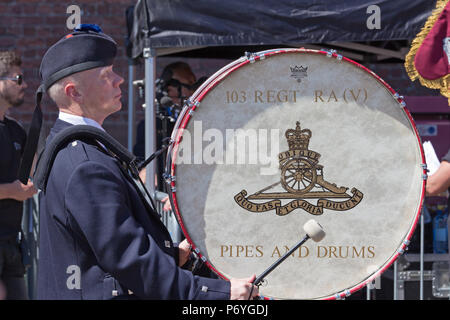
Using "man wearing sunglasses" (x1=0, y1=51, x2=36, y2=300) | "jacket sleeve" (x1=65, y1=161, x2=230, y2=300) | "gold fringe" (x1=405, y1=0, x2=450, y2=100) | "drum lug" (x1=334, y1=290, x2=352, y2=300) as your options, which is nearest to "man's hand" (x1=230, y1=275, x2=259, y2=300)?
"jacket sleeve" (x1=65, y1=161, x2=230, y2=300)

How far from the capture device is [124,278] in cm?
204

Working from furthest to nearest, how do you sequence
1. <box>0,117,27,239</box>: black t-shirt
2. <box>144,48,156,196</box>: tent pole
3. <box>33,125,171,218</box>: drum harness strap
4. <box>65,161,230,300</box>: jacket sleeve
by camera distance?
<box>0,117,27,239</box>: black t-shirt
<box>144,48,156,196</box>: tent pole
<box>33,125,171,218</box>: drum harness strap
<box>65,161,230,300</box>: jacket sleeve

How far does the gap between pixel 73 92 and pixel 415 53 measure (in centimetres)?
212

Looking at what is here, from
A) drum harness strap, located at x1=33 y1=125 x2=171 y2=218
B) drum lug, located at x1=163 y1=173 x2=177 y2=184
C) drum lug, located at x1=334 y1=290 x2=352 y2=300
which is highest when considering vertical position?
drum lug, located at x1=163 y1=173 x2=177 y2=184

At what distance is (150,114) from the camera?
4.22 meters

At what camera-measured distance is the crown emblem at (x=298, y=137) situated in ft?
9.70

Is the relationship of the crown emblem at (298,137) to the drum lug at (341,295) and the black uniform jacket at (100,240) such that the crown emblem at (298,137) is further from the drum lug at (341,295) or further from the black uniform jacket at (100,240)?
the black uniform jacket at (100,240)

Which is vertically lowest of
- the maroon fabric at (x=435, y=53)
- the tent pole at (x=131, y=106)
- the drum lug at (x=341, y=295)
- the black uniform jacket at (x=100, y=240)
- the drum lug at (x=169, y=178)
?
the drum lug at (x=341, y=295)

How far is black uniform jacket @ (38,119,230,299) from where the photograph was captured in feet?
6.58

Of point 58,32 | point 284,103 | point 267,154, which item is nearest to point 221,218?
point 267,154

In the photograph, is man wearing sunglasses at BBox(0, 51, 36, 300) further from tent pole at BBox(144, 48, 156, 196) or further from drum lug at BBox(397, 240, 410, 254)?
drum lug at BBox(397, 240, 410, 254)

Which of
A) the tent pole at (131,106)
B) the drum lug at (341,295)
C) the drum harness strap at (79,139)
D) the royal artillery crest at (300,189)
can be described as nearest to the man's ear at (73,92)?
the drum harness strap at (79,139)

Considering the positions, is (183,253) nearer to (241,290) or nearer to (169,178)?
(169,178)

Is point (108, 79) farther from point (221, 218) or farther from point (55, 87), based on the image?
point (221, 218)
